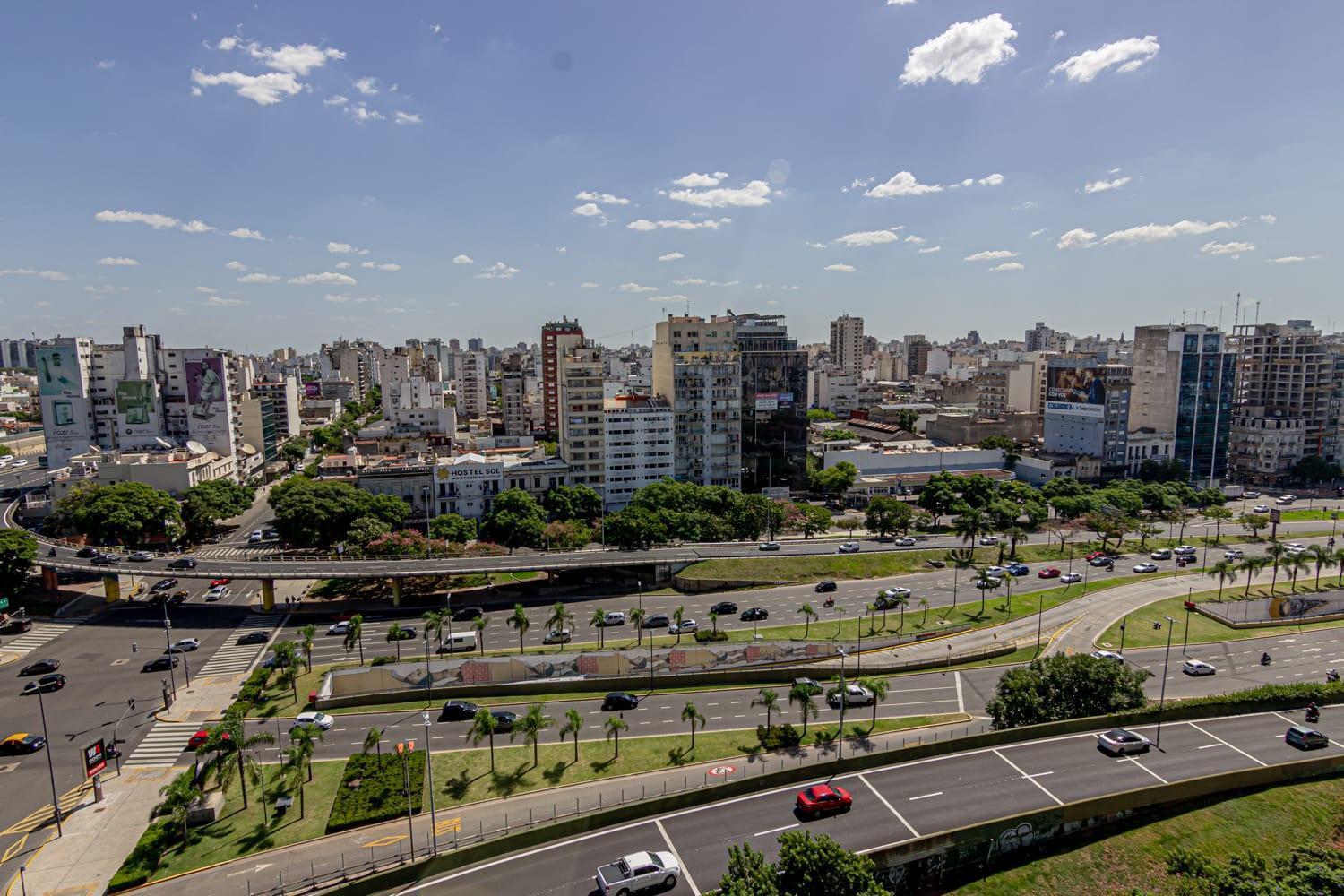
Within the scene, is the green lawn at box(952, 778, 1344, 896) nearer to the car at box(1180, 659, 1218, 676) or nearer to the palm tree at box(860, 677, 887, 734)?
the palm tree at box(860, 677, 887, 734)

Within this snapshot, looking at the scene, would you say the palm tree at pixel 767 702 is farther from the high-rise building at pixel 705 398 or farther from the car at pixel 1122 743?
the high-rise building at pixel 705 398

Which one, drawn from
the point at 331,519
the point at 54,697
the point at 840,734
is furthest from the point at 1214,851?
the point at 331,519

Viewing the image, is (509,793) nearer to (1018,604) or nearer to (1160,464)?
(1018,604)

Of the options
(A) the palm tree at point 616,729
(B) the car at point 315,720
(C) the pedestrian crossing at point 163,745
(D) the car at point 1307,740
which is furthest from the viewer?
(B) the car at point 315,720

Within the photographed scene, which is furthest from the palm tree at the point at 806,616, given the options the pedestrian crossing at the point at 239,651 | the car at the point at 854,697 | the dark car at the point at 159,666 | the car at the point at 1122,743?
the dark car at the point at 159,666

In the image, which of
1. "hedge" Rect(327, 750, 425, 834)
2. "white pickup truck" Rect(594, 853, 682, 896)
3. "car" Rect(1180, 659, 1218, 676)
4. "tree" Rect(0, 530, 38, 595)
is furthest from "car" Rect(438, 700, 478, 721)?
"tree" Rect(0, 530, 38, 595)

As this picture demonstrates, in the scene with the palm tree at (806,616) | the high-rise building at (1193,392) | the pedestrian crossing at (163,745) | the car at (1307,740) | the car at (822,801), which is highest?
the high-rise building at (1193,392)

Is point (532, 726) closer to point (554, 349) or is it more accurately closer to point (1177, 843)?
point (1177, 843)
